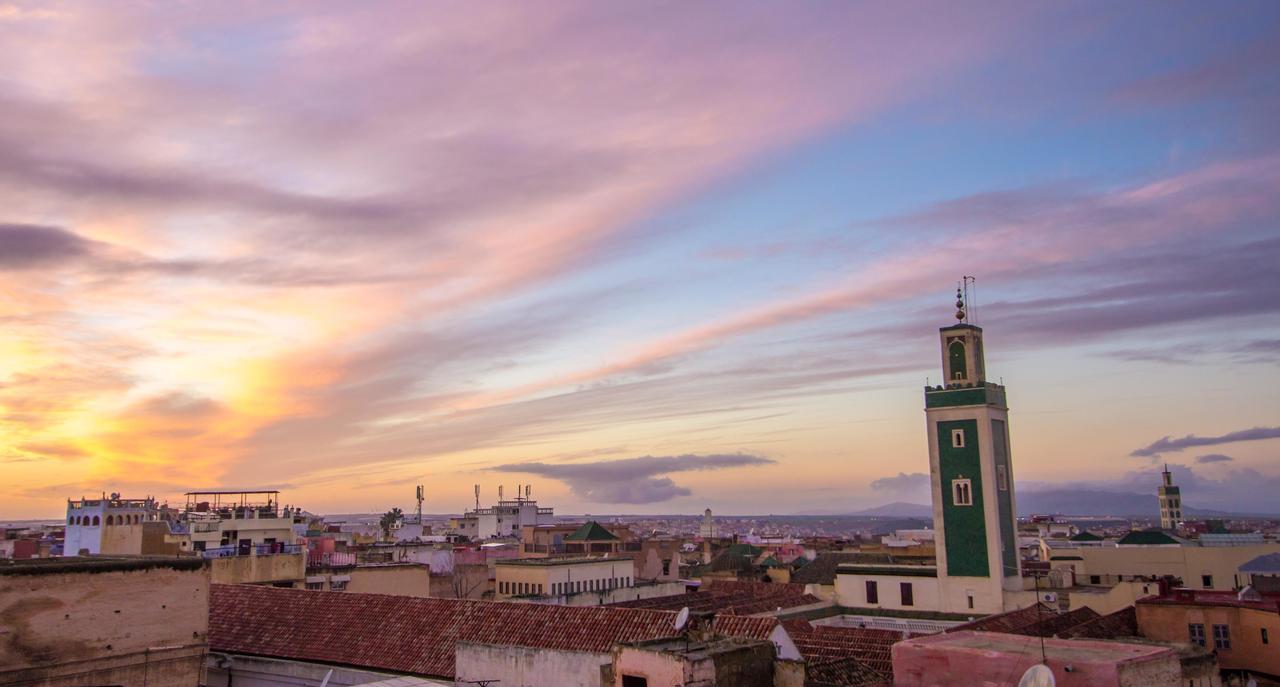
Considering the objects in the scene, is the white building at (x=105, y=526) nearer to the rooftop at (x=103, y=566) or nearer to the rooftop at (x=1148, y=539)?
the rooftop at (x=103, y=566)

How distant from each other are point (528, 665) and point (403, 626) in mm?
8119

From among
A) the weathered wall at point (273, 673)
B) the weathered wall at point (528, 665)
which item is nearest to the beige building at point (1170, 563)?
the weathered wall at point (528, 665)

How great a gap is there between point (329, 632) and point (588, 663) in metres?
12.2

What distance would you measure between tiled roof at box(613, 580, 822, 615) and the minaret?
711 centimetres

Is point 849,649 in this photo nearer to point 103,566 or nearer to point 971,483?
point 971,483

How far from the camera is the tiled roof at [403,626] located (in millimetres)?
24500

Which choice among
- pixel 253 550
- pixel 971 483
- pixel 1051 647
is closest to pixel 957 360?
pixel 971 483

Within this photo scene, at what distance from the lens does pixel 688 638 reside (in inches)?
793

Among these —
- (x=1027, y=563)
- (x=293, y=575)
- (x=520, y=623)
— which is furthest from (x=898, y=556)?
(x=520, y=623)

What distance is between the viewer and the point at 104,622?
981 inches

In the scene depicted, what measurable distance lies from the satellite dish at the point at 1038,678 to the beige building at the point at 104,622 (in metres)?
22.5

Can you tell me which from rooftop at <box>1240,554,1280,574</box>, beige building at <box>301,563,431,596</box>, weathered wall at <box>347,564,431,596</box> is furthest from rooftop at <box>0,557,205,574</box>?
rooftop at <box>1240,554,1280,574</box>

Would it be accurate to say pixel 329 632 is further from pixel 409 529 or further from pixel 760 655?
pixel 409 529

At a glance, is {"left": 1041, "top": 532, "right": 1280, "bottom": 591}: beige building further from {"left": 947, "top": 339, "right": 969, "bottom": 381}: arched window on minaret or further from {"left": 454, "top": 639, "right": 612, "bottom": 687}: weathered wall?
{"left": 454, "top": 639, "right": 612, "bottom": 687}: weathered wall
